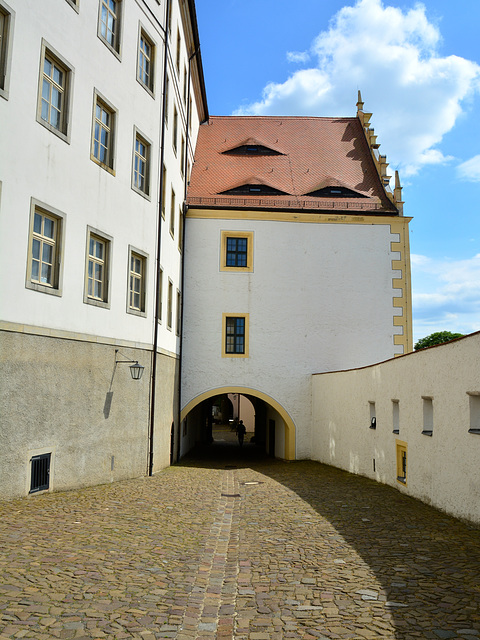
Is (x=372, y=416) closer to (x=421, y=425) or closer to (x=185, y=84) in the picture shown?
(x=421, y=425)

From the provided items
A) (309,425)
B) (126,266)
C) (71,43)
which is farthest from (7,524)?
(309,425)

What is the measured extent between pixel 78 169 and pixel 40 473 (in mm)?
5757

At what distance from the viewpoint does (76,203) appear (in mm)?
11516

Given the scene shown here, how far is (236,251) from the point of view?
845 inches

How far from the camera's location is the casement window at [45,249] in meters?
10.1

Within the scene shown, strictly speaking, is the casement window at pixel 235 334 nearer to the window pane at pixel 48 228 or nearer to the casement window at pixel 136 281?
the casement window at pixel 136 281

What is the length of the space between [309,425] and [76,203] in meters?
12.4

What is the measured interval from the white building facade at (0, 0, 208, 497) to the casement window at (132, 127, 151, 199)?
0.12 ft

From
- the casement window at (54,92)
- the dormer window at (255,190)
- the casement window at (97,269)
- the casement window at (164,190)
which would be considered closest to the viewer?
the casement window at (54,92)

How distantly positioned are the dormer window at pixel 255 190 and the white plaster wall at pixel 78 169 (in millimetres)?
6629

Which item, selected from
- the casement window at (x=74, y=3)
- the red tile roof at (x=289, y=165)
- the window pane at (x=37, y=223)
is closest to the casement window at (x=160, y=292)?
the window pane at (x=37, y=223)

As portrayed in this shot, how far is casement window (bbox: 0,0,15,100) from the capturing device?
30.7 ft

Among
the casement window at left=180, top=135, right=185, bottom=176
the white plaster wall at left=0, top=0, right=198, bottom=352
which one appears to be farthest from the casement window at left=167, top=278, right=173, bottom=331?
the casement window at left=180, top=135, right=185, bottom=176

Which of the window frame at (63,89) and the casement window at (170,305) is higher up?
the window frame at (63,89)
